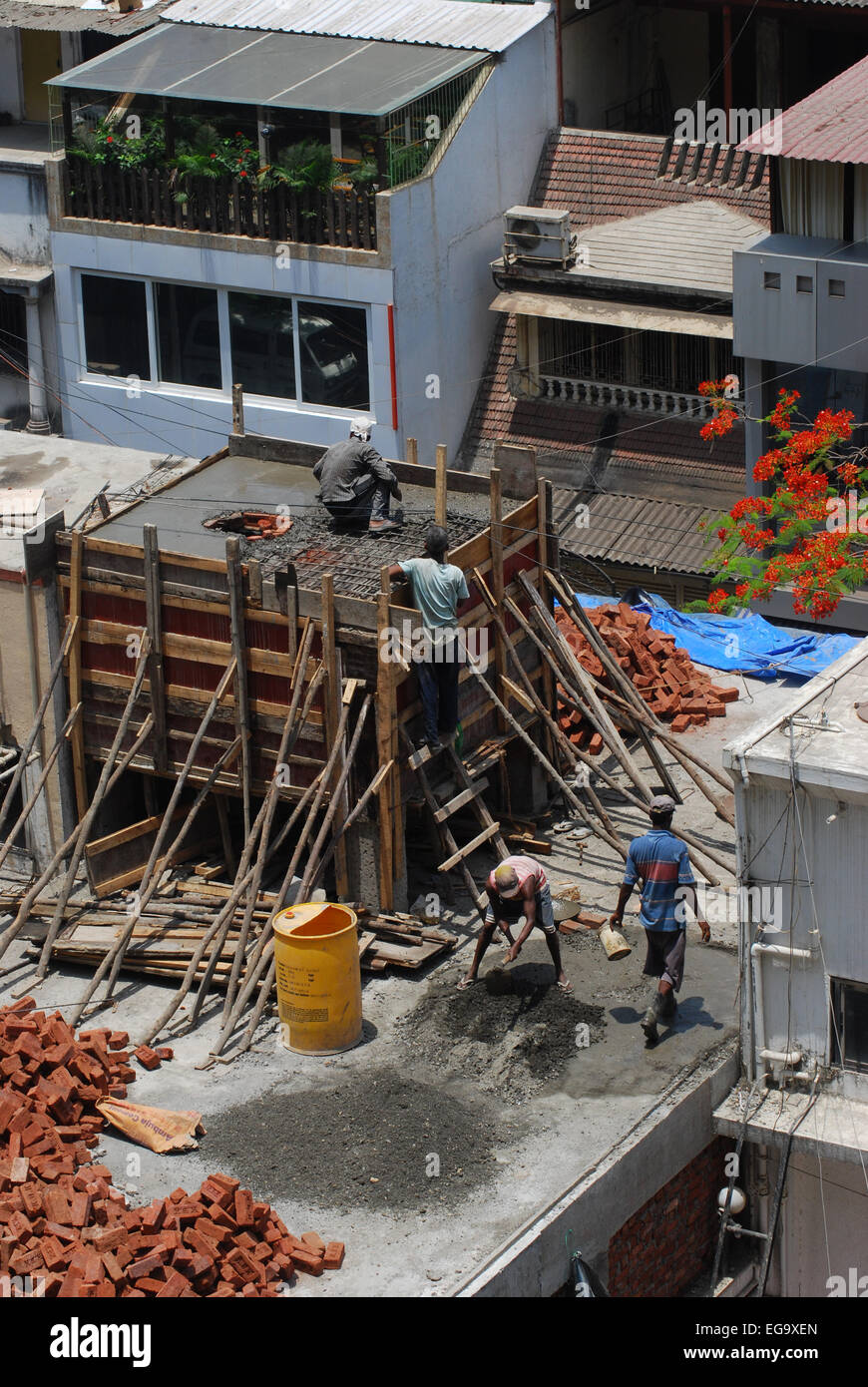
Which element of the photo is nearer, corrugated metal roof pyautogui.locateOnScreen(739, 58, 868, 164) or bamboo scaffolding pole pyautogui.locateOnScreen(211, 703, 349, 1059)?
bamboo scaffolding pole pyautogui.locateOnScreen(211, 703, 349, 1059)

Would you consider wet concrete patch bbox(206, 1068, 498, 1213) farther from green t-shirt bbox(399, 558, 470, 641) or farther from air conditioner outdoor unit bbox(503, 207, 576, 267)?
air conditioner outdoor unit bbox(503, 207, 576, 267)

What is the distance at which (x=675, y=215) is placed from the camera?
29578 millimetres

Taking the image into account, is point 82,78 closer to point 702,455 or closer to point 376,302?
point 376,302

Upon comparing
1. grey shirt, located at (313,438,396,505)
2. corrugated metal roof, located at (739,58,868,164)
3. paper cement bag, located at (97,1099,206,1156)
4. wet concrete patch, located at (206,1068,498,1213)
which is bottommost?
wet concrete patch, located at (206,1068,498,1213)

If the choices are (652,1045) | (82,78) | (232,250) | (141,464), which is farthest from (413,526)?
(82,78)

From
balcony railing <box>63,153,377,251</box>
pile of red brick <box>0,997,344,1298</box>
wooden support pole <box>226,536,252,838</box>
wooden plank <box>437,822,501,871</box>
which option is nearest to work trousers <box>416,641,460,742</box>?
wooden plank <box>437,822,501,871</box>

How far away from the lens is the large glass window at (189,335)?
3009 centimetres

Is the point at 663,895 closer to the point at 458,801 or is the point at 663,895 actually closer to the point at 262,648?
the point at 458,801

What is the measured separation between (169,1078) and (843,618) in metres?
12.9

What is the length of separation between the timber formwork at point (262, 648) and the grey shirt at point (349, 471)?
680 mm

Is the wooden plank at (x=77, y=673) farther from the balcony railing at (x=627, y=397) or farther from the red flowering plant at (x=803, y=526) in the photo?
the balcony railing at (x=627, y=397)

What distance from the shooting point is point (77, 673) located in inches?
795

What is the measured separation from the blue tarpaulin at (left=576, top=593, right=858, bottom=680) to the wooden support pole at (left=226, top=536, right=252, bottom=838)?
7.04 metres

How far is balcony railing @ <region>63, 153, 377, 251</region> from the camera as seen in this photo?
28484 millimetres
